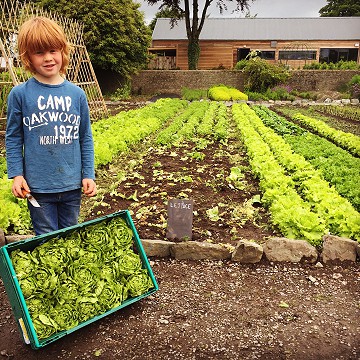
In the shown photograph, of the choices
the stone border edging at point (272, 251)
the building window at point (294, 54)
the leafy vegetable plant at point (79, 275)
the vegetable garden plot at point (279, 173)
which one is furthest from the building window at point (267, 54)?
the leafy vegetable plant at point (79, 275)

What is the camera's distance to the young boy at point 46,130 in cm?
272

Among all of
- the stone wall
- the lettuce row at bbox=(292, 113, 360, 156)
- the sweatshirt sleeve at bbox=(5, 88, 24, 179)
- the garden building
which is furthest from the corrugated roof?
the sweatshirt sleeve at bbox=(5, 88, 24, 179)

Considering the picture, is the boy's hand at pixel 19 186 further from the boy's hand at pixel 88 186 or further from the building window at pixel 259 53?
the building window at pixel 259 53

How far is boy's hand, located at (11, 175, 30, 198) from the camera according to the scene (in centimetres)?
283

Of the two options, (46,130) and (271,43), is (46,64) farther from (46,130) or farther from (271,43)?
(271,43)

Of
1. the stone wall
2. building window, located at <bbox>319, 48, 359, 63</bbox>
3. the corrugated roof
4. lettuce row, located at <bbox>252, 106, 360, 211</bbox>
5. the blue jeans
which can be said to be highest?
the corrugated roof

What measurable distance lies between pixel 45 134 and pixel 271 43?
3560 cm

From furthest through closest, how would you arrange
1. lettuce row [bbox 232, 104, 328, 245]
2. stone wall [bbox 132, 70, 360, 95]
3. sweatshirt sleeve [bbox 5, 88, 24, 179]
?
stone wall [bbox 132, 70, 360, 95]
lettuce row [bbox 232, 104, 328, 245]
sweatshirt sleeve [bbox 5, 88, 24, 179]

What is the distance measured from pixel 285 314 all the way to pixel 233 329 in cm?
46

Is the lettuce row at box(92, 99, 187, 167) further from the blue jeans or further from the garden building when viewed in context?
the garden building

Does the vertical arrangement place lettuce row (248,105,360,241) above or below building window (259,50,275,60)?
below

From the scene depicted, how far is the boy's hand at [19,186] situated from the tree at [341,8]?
59636 mm

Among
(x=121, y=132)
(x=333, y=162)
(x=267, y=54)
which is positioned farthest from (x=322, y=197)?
(x=267, y=54)

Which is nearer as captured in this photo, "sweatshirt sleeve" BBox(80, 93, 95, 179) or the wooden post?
"sweatshirt sleeve" BBox(80, 93, 95, 179)
